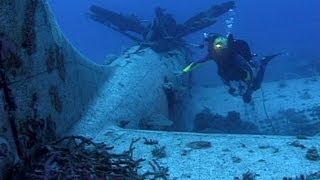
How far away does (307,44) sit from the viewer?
33344 millimetres

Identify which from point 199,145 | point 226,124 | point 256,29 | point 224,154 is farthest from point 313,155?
point 256,29

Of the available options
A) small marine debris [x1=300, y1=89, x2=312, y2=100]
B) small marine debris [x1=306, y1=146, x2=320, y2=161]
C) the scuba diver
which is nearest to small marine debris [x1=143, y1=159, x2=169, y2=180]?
small marine debris [x1=306, y1=146, x2=320, y2=161]

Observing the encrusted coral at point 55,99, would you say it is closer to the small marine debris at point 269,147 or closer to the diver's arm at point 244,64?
the small marine debris at point 269,147

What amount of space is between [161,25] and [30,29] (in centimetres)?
762

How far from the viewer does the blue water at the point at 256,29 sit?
29.1 metres

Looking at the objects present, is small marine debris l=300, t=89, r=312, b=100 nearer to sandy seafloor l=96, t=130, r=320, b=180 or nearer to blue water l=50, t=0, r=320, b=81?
sandy seafloor l=96, t=130, r=320, b=180

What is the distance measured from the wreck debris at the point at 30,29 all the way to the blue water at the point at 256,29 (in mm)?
17477

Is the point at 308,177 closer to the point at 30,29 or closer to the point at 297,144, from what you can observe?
the point at 297,144

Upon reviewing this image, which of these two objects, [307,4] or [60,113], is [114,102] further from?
[307,4]

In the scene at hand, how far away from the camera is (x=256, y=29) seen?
4359 cm

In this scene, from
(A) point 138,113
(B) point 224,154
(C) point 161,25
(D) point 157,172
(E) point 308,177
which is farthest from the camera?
(C) point 161,25

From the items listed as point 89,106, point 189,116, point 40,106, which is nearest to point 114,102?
point 89,106

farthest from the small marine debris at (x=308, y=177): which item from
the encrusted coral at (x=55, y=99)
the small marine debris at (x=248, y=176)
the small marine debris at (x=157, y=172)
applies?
the encrusted coral at (x=55, y=99)

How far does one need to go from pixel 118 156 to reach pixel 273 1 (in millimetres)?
64823
